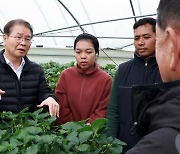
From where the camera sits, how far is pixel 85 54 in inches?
124

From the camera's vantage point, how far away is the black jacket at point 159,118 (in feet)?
2.80

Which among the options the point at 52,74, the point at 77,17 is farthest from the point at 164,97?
the point at 77,17

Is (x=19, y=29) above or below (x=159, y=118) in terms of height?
above

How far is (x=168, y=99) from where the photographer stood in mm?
972

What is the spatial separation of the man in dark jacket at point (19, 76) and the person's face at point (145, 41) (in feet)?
2.51

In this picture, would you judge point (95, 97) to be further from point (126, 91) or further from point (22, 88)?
point (22, 88)

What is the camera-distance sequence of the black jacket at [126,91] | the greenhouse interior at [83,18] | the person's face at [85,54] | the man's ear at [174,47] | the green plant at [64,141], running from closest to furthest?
the man's ear at [174,47] < the green plant at [64,141] < the black jacket at [126,91] < the person's face at [85,54] < the greenhouse interior at [83,18]

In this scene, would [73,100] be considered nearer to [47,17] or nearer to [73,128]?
[73,128]

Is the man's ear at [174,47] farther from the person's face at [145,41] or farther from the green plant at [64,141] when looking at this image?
the person's face at [145,41]

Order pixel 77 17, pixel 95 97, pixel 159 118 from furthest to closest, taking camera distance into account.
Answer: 1. pixel 77 17
2. pixel 95 97
3. pixel 159 118

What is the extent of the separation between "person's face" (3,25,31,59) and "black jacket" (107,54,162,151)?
83 cm

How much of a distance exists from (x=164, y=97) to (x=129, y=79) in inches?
67.5

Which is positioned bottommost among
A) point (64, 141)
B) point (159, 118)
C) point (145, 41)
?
point (64, 141)

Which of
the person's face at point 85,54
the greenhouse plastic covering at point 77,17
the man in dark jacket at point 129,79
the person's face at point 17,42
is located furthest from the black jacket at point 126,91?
the greenhouse plastic covering at point 77,17
